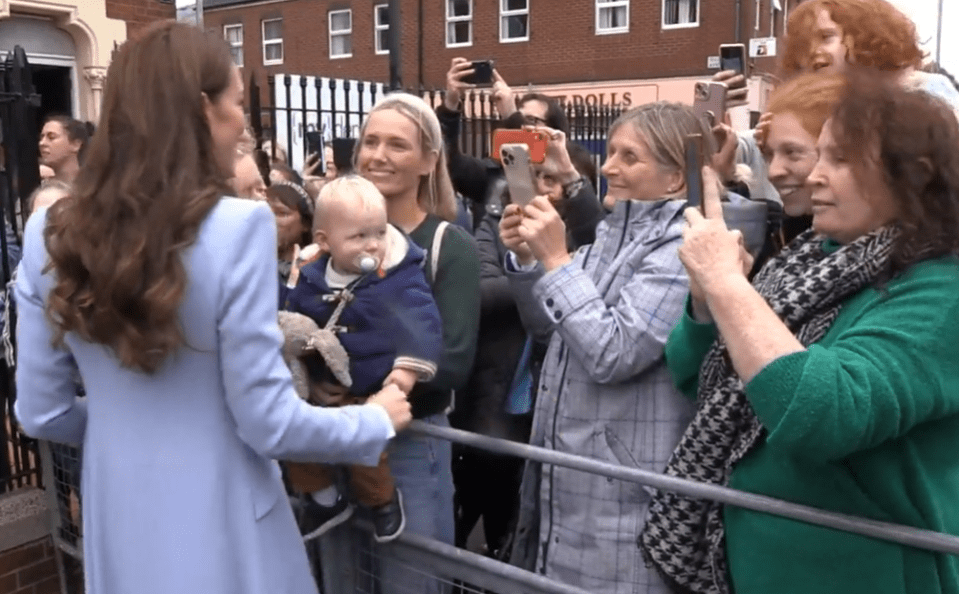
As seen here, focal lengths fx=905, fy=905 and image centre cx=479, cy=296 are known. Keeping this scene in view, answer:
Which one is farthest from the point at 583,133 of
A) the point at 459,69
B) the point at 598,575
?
the point at 598,575

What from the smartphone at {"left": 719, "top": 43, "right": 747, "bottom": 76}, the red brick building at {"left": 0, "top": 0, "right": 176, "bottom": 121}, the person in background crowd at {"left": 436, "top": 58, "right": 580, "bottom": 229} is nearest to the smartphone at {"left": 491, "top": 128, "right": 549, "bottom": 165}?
the smartphone at {"left": 719, "top": 43, "right": 747, "bottom": 76}

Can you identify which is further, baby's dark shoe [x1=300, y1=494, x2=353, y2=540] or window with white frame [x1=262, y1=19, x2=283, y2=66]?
window with white frame [x1=262, y1=19, x2=283, y2=66]

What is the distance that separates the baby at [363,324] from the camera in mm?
2271

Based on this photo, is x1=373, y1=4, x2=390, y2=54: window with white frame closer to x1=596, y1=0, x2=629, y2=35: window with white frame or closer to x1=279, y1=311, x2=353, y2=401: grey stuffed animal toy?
x1=596, y1=0, x2=629, y2=35: window with white frame

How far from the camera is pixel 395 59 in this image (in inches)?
282

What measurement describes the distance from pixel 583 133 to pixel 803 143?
9.83 meters

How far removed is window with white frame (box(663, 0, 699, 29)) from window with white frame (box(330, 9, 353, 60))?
977cm

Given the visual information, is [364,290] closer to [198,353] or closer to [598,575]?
[198,353]

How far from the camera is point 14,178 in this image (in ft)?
12.3

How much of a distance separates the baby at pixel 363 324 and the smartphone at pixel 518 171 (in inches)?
13.1

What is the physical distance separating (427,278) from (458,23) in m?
24.3

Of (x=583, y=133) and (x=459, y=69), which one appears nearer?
(x=459, y=69)

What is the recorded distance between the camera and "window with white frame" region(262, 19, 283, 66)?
95.3 ft

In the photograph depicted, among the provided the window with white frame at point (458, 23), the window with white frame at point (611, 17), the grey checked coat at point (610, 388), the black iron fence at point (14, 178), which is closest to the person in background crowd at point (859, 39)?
the grey checked coat at point (610, 388)
